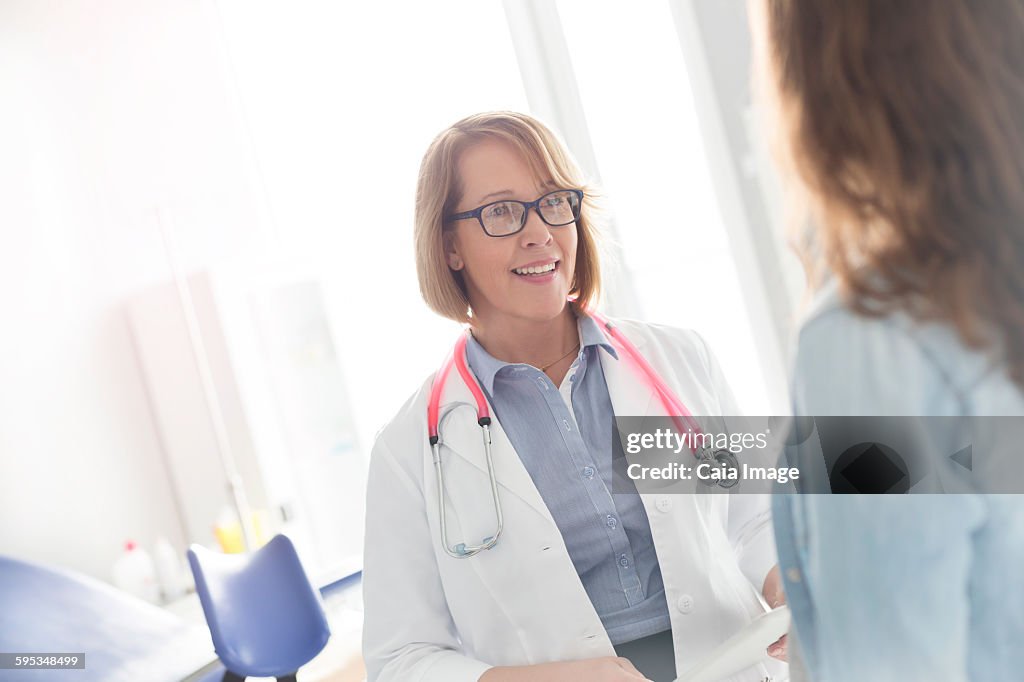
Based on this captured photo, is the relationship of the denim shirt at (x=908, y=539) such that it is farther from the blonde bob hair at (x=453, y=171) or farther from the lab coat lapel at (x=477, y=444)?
the blonde bob hair at (x=453, y=171)

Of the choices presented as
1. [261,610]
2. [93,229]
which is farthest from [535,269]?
[93,229]

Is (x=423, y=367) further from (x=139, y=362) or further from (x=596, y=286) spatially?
(x=596, y=286)

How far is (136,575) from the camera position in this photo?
8.25 ft

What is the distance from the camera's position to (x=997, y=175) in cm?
50

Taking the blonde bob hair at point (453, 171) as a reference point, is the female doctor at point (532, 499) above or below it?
below

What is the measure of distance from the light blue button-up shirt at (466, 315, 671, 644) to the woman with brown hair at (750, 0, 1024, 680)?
2.11 feet

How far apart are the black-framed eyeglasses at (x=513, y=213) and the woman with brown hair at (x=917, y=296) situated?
0.73 metres

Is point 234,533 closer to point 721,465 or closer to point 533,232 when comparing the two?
point 533,232

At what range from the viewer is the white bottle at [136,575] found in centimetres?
250

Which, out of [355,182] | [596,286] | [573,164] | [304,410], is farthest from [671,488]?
[355,182]

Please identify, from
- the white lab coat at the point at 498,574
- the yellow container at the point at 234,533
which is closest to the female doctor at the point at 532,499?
the white lab coat at the point at 498,574

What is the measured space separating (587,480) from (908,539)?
0.70m

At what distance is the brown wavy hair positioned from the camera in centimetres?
50

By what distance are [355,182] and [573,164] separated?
5.93 feet
